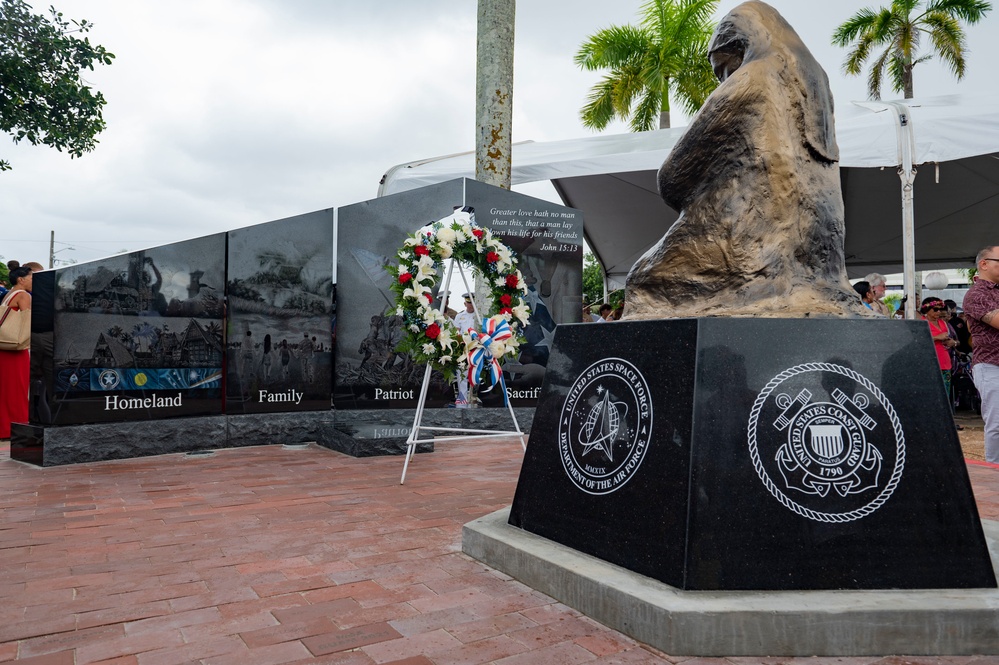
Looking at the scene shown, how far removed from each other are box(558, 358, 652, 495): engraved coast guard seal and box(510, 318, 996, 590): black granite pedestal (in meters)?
0.02

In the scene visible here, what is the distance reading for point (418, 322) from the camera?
218 inches

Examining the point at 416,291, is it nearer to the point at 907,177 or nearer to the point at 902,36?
the point at 907,177

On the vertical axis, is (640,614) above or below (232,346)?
below

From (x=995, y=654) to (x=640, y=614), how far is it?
1161mm

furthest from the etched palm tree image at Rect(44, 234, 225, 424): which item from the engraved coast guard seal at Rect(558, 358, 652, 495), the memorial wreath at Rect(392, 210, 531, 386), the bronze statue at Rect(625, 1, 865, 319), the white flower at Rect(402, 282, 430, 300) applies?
the bronze statue at Rect(625, 1, 865, 319)

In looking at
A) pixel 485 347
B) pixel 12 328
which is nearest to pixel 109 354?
pixel 12 328

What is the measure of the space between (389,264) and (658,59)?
15.7m

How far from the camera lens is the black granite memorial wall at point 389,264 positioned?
779 cm

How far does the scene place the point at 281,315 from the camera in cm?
753

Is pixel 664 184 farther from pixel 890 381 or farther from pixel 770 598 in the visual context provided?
pixel 770 598

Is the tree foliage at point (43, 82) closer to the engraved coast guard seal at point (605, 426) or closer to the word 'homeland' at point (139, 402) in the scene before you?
the word 'homeland' at point (139, 402)

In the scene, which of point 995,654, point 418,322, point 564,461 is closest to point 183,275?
point 418,322

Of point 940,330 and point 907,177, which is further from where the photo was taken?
point 940,330

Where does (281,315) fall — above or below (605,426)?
above
